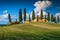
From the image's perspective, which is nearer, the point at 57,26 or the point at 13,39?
the point at 13,39

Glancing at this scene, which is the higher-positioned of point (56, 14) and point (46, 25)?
point (56, 14)

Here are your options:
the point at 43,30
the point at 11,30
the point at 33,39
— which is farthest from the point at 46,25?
the point at 11,30

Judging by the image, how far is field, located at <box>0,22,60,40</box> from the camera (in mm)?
10234

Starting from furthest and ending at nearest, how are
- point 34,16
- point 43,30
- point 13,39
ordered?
point 34,16 < point 43,30 < point 13,39

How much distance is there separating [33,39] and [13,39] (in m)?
1.21

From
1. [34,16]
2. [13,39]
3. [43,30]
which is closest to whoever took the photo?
[13,39]

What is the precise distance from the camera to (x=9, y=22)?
11242 mm

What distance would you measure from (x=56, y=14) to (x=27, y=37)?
9.25 feet

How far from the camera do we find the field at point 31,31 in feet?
33.6

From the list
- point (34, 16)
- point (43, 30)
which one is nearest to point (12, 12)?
point (34, 16)

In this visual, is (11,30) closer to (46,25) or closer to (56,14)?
(46,25)

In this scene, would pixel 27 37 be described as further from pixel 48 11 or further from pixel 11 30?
pixel 48 11

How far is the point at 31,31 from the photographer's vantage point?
10.7 metres

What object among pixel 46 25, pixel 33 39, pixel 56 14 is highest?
pixel 56 14
